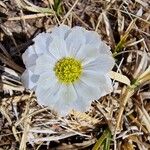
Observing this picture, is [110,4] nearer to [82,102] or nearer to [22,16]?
[22,16]

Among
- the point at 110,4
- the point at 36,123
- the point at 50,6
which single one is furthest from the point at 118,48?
the point at 36,123

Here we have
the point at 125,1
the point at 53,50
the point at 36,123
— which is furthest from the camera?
the point at 125,1

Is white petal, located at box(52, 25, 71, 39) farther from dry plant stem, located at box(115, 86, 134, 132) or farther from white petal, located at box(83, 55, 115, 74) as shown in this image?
dry plant stem, located at box(115, 86, 134, 132)

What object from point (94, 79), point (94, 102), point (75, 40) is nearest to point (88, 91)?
point (94, 79)

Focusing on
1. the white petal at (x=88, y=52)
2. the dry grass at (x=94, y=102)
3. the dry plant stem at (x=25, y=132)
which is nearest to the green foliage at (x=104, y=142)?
the dry grass at (x=94, y=102)

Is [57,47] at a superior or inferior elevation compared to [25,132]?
superior

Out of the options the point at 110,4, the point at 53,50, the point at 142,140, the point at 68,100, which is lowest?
the point at 142,140

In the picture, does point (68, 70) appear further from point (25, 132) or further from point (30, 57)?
point (25, 132)

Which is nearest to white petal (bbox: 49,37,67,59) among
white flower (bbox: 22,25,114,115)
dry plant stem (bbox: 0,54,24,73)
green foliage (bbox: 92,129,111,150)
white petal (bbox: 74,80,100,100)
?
white flower (bbox: 22,25,114,115)
